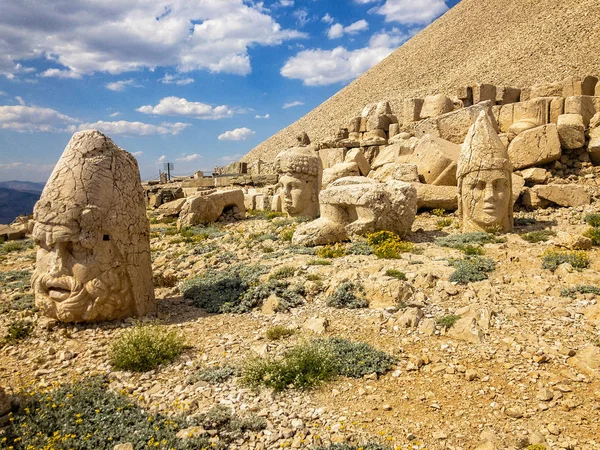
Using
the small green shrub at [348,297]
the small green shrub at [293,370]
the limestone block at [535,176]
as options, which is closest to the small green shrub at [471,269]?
the small green shrub at [348,297]

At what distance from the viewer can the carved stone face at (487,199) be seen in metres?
8.21

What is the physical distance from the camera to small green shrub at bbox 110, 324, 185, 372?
4.34 m

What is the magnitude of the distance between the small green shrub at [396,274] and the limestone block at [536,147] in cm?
777

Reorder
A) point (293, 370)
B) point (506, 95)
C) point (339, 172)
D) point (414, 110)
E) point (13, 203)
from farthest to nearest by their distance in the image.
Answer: point (13, 203), point (414, 110), point (506, 95), point (339, 172), point (293, 370)

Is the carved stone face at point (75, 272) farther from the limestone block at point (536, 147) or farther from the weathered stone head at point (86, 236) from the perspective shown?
the limestone block at point (536, 147)

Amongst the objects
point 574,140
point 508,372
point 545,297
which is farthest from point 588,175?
point 508,372

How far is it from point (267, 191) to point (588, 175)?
35.2 feet

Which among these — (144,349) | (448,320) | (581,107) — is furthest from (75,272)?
(581,107)

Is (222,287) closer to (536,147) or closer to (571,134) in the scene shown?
(536,147)

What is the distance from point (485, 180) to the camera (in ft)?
27.0

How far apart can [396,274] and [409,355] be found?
6.27ft

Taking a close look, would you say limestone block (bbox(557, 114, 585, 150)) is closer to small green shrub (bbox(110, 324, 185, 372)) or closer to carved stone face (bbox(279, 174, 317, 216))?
carved stone face (bbox(279, 174, 317, 216))

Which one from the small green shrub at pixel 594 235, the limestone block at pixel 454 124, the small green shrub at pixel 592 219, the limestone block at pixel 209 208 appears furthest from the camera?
the limestone block at pixel 454 124

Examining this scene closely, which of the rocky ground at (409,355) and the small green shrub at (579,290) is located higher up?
the small green shrub at (579,290)
